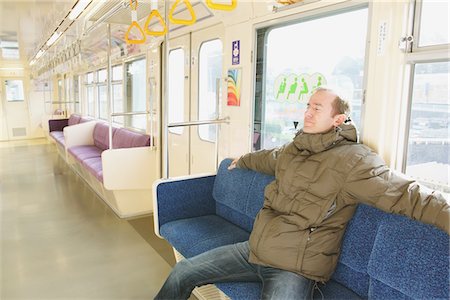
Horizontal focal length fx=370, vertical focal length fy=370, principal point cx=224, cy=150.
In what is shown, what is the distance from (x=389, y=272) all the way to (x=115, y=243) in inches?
110

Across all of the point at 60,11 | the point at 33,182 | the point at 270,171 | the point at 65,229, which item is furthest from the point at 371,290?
the point at 33,182

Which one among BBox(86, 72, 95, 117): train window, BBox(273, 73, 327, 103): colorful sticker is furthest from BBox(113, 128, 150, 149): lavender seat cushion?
BBox(86, 72, 95, 117): train window

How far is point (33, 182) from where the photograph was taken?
21.0 feet

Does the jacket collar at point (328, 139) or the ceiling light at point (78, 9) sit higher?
the ceiling light at point (78, 9)

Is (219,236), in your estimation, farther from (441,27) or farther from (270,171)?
(441,27)

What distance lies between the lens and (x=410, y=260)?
5.16ft

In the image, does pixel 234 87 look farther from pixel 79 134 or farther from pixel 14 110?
pixel 14 110

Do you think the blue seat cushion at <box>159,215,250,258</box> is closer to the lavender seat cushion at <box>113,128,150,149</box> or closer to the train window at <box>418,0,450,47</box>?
the train window at <box>418,0,450,47</box>

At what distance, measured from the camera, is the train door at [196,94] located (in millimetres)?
4031

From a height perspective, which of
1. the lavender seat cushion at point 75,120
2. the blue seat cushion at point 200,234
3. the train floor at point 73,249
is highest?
the lavender seat cushion at point 75,120

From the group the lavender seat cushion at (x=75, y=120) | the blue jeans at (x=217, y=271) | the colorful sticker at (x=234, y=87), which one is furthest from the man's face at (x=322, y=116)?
the lavender seat cushion at (x=75, y=120)

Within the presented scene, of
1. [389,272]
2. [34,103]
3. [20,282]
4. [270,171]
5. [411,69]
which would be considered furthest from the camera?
[34,103]

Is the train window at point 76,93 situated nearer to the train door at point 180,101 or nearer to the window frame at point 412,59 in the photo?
the train door at point 180,101

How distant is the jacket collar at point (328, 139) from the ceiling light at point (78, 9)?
3.10 meters
